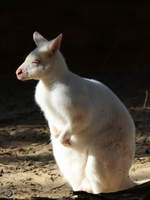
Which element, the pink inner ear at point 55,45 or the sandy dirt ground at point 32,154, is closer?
the pink inner ear at point 55,45

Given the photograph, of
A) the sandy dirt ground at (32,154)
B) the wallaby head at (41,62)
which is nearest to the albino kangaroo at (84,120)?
the wallaby head at (41,62)

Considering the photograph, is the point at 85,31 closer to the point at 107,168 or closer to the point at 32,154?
the point at 32,154

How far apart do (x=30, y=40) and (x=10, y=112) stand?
10.5 ft

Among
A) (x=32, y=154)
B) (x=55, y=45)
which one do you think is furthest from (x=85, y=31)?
(x=55, y=45)

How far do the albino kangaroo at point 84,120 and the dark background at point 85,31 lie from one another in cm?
623

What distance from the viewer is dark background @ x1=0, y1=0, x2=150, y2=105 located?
1045cm

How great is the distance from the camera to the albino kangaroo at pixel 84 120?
3836 mm

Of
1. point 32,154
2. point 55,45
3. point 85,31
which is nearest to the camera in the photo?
point 55,45

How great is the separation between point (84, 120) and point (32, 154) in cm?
195

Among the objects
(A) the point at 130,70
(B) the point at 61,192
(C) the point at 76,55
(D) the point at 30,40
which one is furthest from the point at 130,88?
(B) the point at 61,192

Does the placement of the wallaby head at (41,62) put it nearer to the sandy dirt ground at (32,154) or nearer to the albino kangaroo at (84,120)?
the albino kangaroo at (84,120)

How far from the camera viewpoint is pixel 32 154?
564 centimetres

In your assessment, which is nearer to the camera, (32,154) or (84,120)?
(84,120)

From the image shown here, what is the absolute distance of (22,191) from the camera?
4488 mm
